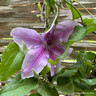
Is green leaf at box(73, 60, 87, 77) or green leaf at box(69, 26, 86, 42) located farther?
green leaf at box(73, 60, 87, 77)

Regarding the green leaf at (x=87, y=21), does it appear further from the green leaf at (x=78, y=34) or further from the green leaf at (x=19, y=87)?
the green leaf at (x=19, y=87)

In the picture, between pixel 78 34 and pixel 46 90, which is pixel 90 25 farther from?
pixel 46 90

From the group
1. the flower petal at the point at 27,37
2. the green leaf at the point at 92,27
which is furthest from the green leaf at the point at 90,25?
the flower petal at the point at 27,37

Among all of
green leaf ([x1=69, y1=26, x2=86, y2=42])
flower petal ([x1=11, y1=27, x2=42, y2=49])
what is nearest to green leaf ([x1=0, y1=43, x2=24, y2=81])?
flower petal ([x1=11, y1=27, x2=42, y2=49])

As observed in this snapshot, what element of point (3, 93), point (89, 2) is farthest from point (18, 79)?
point (89, 2)

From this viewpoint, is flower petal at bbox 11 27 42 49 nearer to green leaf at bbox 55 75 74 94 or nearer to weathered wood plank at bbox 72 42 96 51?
green leaf at bbox 55 75 74 94

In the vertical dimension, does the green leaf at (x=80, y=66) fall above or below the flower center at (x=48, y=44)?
below

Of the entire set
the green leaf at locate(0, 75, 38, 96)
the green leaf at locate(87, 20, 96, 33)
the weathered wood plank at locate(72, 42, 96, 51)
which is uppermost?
the green leaf at locate(87, 20, 96, 33)

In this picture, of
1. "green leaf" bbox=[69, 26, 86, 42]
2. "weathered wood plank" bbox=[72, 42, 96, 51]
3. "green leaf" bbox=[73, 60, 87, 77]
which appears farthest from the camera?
"weathered wood plank" bbox=[72, 42, 96, 51]
